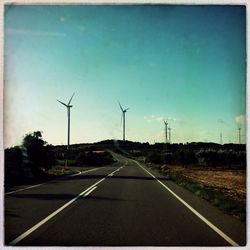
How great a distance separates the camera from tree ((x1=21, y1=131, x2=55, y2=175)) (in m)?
29.7

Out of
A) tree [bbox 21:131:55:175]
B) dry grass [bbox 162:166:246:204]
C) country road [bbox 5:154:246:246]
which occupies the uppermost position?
tree [bbox 21:131:55:175]

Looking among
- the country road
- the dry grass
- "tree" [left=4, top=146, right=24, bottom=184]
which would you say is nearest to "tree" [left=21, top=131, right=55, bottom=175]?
"tree" [left=4, top=146, right=24, bottom=184]

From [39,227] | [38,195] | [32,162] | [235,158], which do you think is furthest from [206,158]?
[39,227]

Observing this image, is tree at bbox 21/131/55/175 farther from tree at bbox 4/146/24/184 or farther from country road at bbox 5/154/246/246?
country road at bbox 5/154/246/246

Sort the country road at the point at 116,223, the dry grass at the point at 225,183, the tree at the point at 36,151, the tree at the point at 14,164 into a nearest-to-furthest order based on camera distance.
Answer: the country road at the point at 116,223, the dry grass at the point at 225,183, the tree at the point at 14,164, the tree at the point at 36,151

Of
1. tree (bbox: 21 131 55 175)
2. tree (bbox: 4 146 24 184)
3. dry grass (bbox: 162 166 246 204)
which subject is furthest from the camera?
tree (bbox: 21 131 55 175)

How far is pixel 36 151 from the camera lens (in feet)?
99.4

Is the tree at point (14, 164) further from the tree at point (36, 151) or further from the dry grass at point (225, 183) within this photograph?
the dry grass at point (225, 183)

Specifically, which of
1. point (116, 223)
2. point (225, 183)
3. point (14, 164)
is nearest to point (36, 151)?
point (14, 164)

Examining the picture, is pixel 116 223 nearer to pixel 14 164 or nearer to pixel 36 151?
pixel 14 164

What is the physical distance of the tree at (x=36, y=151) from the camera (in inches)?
1170

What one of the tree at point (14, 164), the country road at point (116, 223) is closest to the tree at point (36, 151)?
the tree at point (14, 164)

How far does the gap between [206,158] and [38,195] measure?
232ft

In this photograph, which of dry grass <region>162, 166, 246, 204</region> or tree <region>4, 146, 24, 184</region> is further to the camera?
tree <region>4, 146, 24, 184</region>
